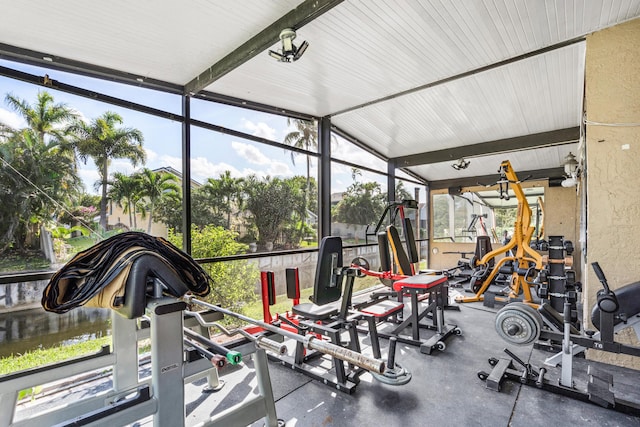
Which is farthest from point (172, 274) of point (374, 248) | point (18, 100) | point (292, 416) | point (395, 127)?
point (374, 248)

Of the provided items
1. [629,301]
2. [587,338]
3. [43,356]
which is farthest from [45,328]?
[629,301]

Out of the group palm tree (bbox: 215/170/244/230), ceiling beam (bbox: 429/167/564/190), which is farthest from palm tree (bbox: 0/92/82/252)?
ceiling beam (bbox: 429/167/564/190)

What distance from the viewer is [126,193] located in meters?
3.05

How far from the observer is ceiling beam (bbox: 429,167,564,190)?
742 cm

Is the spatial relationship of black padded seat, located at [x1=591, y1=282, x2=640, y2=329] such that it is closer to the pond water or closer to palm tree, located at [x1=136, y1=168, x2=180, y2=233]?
palm tree, located at [x1=136, y1=168, x2=180, y2=233]

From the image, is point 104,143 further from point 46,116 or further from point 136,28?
point 136,28

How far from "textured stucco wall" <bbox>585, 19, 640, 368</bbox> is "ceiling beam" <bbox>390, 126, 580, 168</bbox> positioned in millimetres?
2607

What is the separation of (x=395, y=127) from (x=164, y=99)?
11.8ft

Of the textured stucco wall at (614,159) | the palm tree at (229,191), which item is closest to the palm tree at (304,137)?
the palm tree at (229,191)

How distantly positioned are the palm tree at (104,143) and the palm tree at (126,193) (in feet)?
0.24

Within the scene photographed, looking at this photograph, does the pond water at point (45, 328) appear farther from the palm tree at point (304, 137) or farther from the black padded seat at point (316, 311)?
the palm tree at point (304, 137)

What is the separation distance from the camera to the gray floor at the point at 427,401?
6.52 ft

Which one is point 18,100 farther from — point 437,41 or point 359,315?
point 437,41

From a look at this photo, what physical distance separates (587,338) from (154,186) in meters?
3.93
